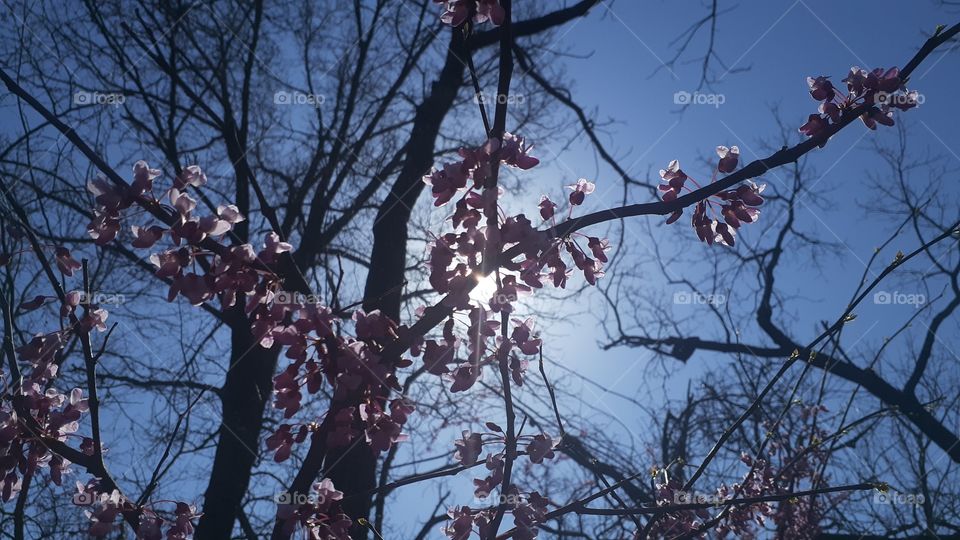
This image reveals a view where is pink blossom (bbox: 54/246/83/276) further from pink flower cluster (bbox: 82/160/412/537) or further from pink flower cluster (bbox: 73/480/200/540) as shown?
pink flower cluster (bbox: 73/480/200/540)

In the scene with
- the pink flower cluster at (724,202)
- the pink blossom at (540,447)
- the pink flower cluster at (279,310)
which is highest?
the pink flower cluster at (724,202)

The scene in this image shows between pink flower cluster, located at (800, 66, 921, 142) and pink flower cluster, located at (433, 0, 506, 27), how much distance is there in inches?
42.7

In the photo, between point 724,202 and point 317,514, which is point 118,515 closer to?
point 317,514

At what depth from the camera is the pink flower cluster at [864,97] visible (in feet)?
7.09

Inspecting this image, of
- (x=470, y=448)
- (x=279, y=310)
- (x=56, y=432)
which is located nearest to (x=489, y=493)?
(x=470, y=448)

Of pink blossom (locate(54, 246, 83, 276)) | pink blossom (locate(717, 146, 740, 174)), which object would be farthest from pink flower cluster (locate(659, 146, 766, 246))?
pink blossom (locate(54, 246, 83, 276))

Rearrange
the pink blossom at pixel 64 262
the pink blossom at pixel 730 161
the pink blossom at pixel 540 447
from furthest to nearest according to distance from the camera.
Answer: the pink blossom at pixel 64 262, the pink blossom at pixel 730 161, the pink blossom at pixel 540 447

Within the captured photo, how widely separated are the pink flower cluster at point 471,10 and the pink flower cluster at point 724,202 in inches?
31.7

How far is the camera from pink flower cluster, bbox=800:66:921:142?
216cm

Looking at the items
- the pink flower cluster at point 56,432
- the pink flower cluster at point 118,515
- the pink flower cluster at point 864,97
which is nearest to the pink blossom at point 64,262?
the pink flower cluster at point 56,432

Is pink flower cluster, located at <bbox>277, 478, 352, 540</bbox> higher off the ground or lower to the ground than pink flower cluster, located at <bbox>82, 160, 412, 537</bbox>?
lower

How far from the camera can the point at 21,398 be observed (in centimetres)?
222

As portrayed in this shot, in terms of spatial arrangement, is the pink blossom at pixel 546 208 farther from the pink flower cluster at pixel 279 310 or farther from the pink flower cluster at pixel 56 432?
the pink flower cluster at pixel 56 432

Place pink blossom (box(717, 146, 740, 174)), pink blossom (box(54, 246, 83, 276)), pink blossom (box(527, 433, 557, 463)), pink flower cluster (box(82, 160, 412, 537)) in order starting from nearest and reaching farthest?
pink flower cluster (box(82, 160, 412, 537))
pink blossom (box(527, 433, 557, 463))
pink blossom (box(717, 146, 740, 174))
pink blossom (box(54, 246, 83, 276))
